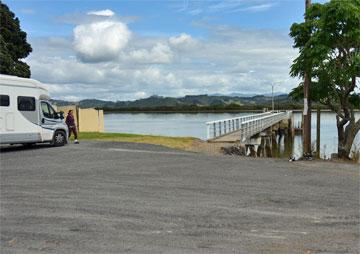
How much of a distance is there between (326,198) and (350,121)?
9819 mm

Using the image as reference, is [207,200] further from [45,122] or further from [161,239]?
[45,122]

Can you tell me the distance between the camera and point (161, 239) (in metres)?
7.24

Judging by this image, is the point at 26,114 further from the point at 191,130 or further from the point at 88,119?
the point at 191,130

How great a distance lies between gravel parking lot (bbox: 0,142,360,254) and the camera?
7.07m

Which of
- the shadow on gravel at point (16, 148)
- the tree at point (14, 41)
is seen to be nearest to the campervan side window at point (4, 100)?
the shadow on gravel at point (16, 148)

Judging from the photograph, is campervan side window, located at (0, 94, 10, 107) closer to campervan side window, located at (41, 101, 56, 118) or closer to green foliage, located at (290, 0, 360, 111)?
campervan side window, located at (41, 101, 56, 118)

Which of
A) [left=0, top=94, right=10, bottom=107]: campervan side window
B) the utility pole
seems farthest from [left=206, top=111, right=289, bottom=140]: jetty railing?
[left=0, top=94, right=10, bottom=107]: campervan side window

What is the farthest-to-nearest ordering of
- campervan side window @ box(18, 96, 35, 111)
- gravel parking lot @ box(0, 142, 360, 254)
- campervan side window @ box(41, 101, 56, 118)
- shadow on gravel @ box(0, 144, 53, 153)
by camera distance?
campervan side window @ box(41, 101, 56, 118) → shadow on gravel @ box(0, 144, 53, 153) → campervan side window @ box(18, 96, 35, 111) → gravel parking lot @ box(0, 142, 360, 254)

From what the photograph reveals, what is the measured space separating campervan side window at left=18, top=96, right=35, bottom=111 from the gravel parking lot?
15.5 feet

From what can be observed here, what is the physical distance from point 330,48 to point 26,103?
11832 mm

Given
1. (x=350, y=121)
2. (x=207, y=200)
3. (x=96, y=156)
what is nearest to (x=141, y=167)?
(x=96, y=156)

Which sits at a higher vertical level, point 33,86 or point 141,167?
point 33,86

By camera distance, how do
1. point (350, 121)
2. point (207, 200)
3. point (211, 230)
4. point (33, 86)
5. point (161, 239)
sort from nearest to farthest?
point (161, 239)
point (211, 230)
point (207, 200)
point (350, 121)
point (33, 86)

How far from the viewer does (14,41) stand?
129ft
